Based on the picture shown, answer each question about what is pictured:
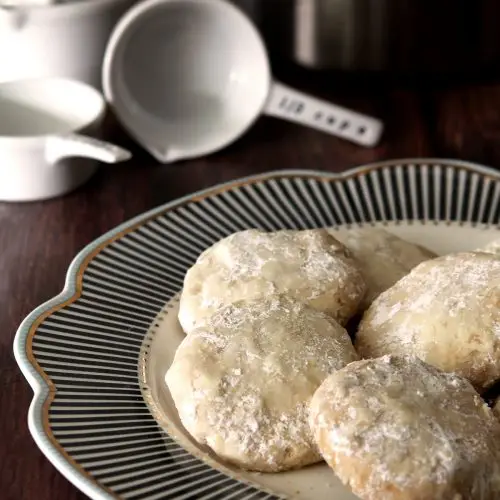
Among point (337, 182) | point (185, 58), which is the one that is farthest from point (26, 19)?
point (337, 182)

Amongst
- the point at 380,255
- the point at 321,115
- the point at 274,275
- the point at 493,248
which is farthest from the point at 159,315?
the point at 321,115

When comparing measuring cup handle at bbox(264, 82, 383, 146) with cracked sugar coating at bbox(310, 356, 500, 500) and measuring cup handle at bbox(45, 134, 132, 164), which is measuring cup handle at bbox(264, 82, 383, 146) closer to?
measuring cup handle at bbox(45, 134, 132, 164)

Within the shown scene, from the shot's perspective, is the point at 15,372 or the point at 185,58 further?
the point at 185,58

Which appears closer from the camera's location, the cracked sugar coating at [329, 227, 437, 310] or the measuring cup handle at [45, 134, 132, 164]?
the cracked sugar coating at [329, 227, 437, 310]

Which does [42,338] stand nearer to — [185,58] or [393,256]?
[393,256]

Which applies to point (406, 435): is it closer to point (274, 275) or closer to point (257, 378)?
point (257, 378)

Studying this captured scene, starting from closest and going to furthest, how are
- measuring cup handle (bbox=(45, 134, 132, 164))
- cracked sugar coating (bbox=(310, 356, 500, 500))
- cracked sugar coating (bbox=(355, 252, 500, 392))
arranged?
1. cracked sugar coating (bbox=(310, 356, 500, 500))
2. cracked sugar coating (bbox=(355, 252, 500, 392))
3. measuring cup handle (bbox=(45, 134, 132, 164))

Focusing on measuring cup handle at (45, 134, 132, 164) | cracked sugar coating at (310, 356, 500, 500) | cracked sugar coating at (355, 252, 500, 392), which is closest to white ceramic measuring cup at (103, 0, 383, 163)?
measuring cup handle at (45, 134, 132, 164)
